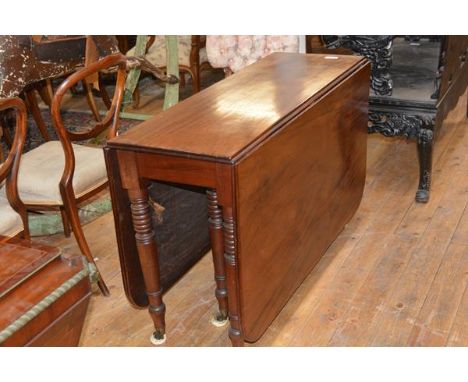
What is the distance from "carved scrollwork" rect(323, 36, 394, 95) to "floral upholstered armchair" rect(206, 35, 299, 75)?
42 centimetres

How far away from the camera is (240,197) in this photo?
1562 millimetres

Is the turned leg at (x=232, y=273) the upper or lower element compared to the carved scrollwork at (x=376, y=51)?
lower

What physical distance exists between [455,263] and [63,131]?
1578 mm

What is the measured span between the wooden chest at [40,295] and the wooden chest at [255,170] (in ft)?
1.54

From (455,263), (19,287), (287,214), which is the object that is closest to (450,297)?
(455,263)

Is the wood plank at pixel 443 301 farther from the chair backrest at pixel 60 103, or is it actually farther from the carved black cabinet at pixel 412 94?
the chair backrest at pixel 60 103

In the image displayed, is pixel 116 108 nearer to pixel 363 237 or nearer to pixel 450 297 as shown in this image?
pixel 363 237

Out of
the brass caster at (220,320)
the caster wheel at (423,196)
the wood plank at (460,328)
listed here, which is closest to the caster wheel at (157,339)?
the brass caster at (220,320)

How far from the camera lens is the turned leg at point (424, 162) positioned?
2775mm

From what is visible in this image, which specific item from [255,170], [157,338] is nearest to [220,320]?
[157,338]

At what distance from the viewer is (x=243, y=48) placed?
10.9 ft

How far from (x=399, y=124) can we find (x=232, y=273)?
150 centimetres

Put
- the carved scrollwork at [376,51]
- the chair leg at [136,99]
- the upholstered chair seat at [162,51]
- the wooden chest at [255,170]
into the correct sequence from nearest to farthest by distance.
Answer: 1. the wooden chest at [255,170]
2. the carved scrollwork at [376,51]
3. the upholstered chair seat at [162,51]
4. the chair leg at [136,99]

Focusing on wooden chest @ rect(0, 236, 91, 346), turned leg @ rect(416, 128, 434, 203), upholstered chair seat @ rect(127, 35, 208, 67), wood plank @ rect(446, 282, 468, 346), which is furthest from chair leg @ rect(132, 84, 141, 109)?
wooden chest @ rect(0, 236, 91, 346)
